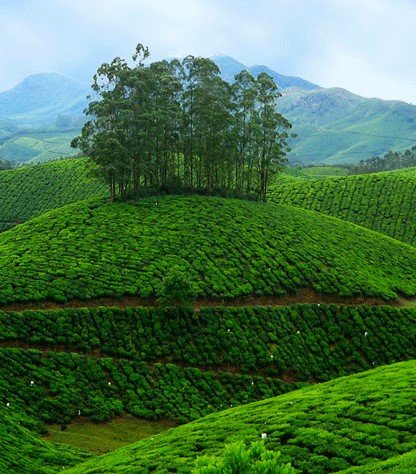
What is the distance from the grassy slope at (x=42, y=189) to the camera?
126812mm

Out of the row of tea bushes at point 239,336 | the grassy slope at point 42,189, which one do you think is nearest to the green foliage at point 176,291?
the row of tea bushes at point 239,336

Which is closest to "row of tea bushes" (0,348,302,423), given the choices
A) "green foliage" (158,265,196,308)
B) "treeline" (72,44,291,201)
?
"green foliage" (158,265,196,308)

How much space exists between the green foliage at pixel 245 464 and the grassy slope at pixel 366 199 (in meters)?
96.0

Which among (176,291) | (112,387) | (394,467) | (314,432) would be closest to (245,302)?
(176,291)

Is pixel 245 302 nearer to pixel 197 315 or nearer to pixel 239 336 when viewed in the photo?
pixel 239 336

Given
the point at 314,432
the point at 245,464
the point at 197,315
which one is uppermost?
the point at 245,464

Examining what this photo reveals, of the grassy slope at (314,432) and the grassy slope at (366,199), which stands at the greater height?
the grassy slope at (366,199)

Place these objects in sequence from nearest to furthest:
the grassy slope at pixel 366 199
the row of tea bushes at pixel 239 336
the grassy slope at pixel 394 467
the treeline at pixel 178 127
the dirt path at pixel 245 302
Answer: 1. the grassy slope at pixel 394 467
2. the row of tea bushes at pixel 239 336
3. the dirt path at pixel 245 302
4. the treeline at pixel 178 127
5. the grassy slope at pixel 366 199

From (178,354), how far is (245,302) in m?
11.5

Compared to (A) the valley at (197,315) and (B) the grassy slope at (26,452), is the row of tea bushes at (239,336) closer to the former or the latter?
(A) the valley at (197,315)

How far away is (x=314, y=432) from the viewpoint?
102 ft

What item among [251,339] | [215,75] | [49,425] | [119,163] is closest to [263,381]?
[251,339]

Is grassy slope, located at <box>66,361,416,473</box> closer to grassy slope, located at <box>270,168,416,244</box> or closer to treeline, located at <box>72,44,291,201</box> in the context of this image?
treeline, located at <box>72,44,291,201</box>

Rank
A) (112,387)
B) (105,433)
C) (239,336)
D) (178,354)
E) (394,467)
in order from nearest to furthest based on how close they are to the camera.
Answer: (394,467)
(105,433)
(112,387)
(178,354)
(239,336)
